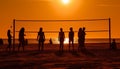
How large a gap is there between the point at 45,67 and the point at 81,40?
1004cm

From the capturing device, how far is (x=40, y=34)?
24953 millimetres

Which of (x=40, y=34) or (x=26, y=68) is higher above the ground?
(x=40, y=34)

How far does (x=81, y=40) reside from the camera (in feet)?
84.4

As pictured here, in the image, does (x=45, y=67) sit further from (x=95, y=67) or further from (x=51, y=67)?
(x=95, y=67)

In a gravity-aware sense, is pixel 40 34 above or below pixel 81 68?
above

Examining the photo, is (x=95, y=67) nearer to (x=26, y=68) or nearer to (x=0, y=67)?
(x=26, y=68)

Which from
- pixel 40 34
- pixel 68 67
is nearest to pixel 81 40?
pixel 40 34

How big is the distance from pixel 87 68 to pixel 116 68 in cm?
133

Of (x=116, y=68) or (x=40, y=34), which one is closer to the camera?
(x=116, y=68)

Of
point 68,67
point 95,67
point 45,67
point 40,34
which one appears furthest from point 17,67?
point 40,34

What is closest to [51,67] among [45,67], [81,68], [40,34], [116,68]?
[45,67]

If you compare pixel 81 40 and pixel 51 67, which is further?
pixel 81 40

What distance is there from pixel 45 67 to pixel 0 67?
212 cm

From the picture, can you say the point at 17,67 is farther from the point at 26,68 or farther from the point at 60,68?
the point at 60,68
